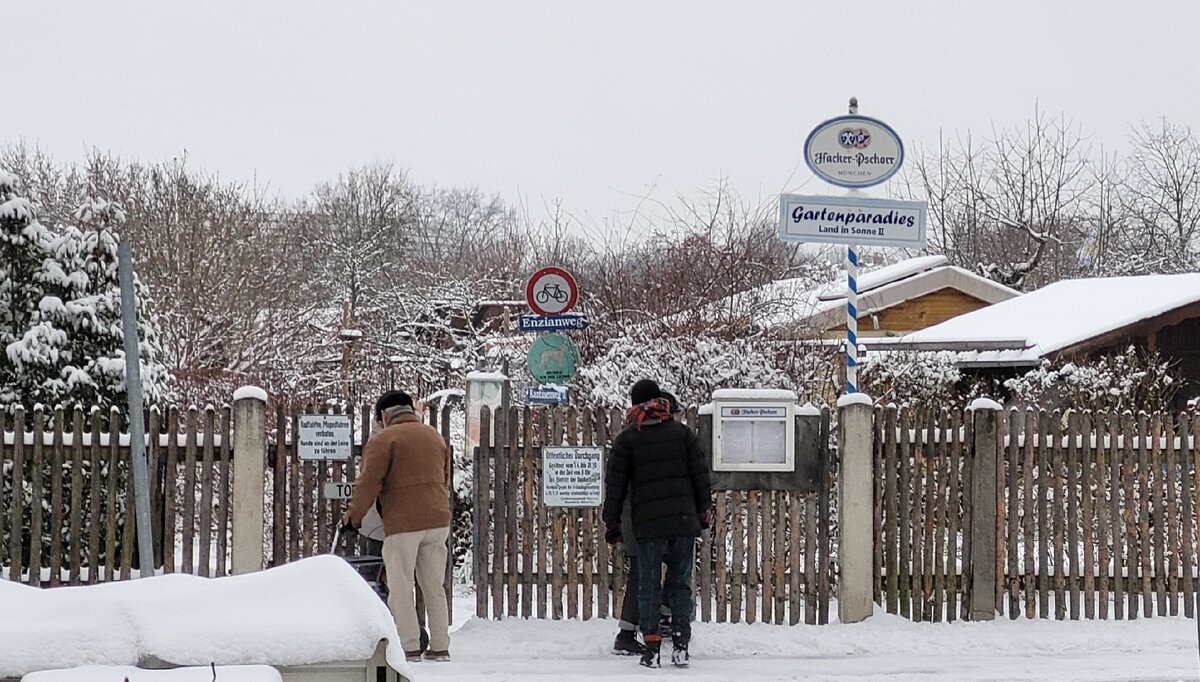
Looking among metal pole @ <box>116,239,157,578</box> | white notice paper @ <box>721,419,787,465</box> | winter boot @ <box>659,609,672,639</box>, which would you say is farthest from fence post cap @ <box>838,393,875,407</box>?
metal pole @ <box>116,239,157,578</box>

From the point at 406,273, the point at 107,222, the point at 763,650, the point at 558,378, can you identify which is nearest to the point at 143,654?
the point at 763,650

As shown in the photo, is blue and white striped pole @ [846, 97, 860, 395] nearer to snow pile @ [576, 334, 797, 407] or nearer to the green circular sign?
snow pile @ [576, 334, 797, 407]

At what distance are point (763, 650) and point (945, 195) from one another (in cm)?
3811

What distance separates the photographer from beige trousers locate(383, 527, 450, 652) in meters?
8.83

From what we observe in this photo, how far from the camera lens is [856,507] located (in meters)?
10.2

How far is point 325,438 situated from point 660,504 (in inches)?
102

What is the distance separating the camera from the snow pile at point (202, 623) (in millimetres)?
4137

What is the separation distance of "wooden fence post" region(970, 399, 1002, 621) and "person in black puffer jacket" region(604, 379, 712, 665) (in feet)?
8.32

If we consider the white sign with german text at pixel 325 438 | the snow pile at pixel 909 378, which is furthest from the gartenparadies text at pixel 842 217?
the snow pile at pixel 909 378

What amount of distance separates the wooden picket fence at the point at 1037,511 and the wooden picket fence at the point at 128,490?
3476 millimetres

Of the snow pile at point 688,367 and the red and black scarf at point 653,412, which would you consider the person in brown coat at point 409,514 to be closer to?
the red and black scarf at point 653,412

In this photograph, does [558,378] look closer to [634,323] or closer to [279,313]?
[634,323]

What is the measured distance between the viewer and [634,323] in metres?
13.9

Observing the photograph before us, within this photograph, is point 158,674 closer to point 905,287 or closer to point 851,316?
point 851,316
